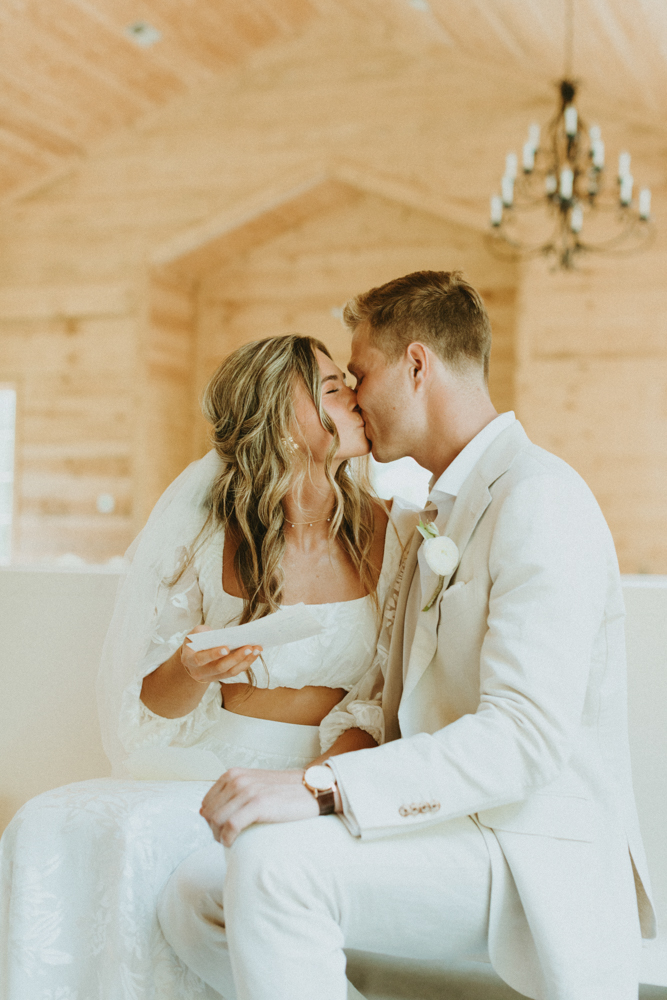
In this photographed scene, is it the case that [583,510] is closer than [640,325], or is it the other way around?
[583,510]

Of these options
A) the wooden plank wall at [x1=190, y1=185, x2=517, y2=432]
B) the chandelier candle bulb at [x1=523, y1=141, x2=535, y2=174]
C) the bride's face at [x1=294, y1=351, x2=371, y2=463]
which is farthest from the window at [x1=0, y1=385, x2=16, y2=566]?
the bride's face at [x1=294, y1=351, x2=371, y2=463]

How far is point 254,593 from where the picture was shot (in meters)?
1.98

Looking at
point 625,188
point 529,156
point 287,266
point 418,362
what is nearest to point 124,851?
point 418,362

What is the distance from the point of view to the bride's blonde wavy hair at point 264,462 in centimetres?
201

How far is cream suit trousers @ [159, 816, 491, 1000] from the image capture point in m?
1.25

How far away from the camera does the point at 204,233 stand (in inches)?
304

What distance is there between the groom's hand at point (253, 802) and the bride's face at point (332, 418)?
793 millimetres

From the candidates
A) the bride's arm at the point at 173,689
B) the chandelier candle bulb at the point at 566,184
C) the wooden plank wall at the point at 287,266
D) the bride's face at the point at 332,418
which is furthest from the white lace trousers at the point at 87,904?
the wooden plank wall at the point at 287,266

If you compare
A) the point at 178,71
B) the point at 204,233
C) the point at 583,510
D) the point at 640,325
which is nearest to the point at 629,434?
the point at 640,325

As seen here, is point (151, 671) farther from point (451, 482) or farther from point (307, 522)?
point (451, 482)

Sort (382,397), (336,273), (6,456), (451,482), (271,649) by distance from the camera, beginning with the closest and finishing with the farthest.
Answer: (451,482) → (382,397) → (271,649) → (336,273) → (6,456)

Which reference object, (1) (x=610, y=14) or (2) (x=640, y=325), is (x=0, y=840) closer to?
(1) (x=610, y=14)

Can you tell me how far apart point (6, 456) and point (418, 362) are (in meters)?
7.41

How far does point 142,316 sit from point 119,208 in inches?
39.2
